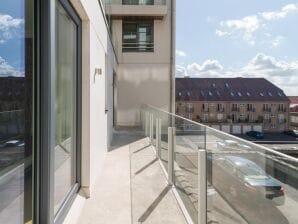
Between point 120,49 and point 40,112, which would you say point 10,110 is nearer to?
point 40,112

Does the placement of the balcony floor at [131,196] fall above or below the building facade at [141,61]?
below

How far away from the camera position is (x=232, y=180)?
87.8 inches

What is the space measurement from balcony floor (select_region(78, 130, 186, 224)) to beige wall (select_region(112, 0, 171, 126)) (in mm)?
7752

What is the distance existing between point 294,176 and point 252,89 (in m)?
48.9

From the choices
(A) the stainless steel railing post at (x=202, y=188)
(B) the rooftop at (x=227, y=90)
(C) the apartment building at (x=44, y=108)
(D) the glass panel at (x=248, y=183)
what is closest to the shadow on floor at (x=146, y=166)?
(C) the apartment building at (x=44, y=108)

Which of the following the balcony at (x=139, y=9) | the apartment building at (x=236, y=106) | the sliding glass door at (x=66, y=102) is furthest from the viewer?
the apartment building at (x=236, y=106)

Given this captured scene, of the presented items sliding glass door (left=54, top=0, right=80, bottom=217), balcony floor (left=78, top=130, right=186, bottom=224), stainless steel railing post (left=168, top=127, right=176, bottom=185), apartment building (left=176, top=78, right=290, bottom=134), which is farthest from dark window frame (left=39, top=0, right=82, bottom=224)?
apartment building (left=176, top=78, right=290, bottom=134)

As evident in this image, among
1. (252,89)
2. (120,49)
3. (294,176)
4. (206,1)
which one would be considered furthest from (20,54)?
(252,89)

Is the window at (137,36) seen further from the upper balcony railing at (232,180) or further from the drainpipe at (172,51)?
the upper balcony railing at (232,180)

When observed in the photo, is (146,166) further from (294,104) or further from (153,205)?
(294,104)

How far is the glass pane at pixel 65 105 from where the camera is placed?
9.41 ft

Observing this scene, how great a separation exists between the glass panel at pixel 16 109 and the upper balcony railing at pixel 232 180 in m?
1.36

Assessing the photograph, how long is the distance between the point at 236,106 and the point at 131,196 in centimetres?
4417

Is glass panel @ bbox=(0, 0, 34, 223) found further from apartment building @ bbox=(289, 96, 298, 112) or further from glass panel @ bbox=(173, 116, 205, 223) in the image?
apartment building @ bbox=(289, 96, 298, 112)
